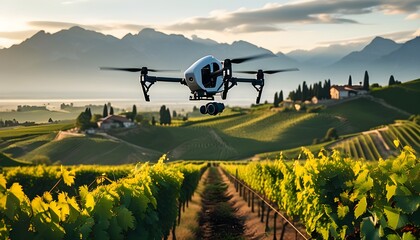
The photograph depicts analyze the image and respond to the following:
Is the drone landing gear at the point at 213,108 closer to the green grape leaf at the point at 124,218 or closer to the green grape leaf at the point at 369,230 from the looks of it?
the green grape leaf at the point at 124,218

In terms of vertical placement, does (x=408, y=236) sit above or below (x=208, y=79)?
below

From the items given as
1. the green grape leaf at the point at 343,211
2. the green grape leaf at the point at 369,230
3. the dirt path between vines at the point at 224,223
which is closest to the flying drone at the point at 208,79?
the green grape leaf at the point at 343,211

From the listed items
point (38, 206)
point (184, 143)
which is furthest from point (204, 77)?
point (184, 143)

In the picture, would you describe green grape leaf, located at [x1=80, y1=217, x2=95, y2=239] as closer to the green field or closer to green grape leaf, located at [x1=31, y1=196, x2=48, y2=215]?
green grape leaf, located at [x1=31, y1=196, x2=48, y2=215]

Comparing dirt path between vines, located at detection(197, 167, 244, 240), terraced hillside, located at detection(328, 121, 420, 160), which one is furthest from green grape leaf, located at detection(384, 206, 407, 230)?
terraced hillside, located at detection(328, 121, 420, 160)

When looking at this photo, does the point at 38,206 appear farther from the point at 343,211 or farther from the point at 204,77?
the point at 204,77

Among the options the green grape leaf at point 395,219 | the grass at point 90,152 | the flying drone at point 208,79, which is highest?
the flying drone at point 208,79

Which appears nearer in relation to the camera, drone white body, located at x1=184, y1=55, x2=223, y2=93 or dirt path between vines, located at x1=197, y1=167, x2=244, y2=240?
drone white body, located at x1=184, y1=55, x2=223, y2=93

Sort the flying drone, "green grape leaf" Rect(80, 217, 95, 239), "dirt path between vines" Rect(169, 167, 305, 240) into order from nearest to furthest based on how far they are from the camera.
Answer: "green grape leaf" Rect(80, 217, 95, 239), the flying drone, "dirt path between vines" Rect(169, 167, 305, 240)

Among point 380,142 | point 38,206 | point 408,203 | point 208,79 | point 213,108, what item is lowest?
point 380,142

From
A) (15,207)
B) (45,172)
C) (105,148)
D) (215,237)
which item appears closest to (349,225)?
(15,207)

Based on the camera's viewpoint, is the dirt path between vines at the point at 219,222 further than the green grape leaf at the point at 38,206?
Yes

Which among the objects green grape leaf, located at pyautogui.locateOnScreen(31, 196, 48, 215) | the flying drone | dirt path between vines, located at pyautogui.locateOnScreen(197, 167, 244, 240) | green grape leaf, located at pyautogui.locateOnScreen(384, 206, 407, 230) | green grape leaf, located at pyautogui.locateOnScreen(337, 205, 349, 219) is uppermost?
the flying drone
